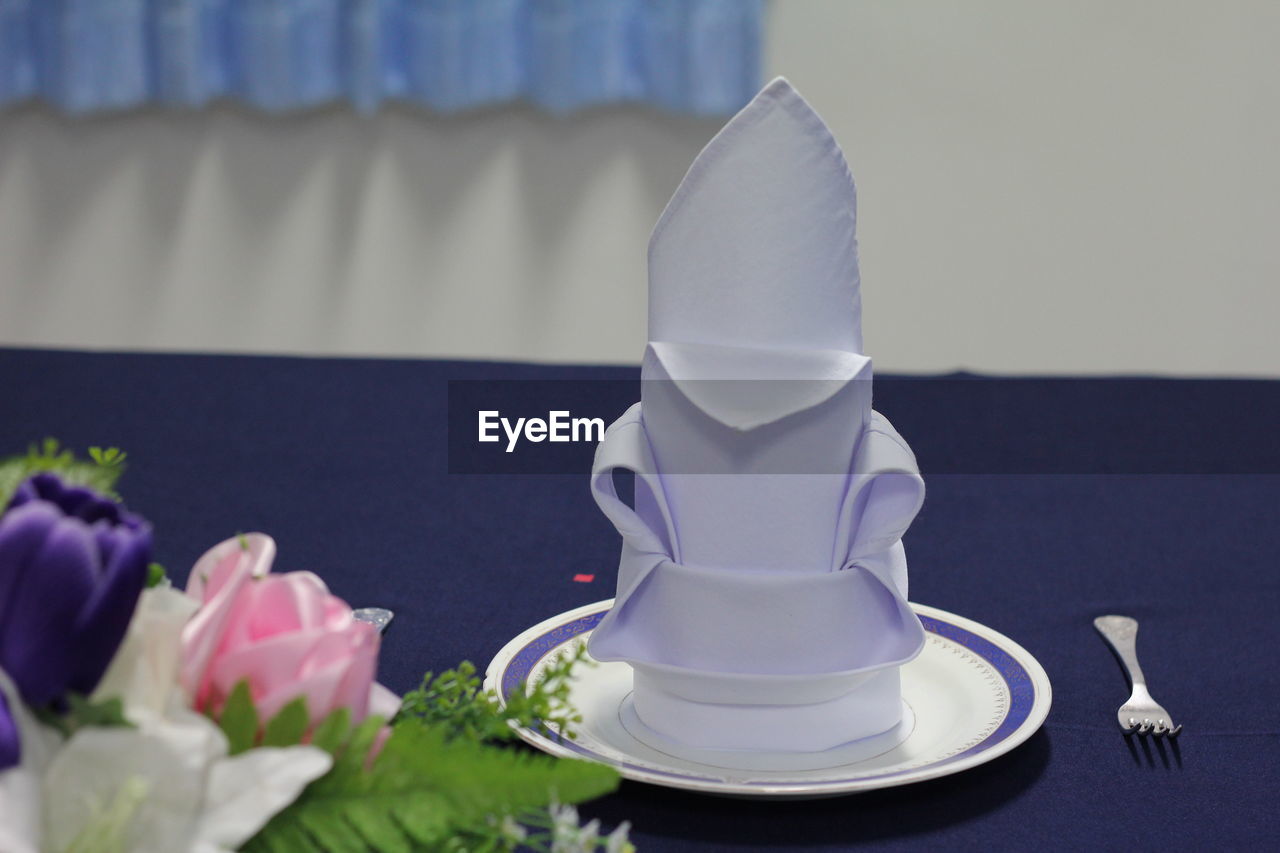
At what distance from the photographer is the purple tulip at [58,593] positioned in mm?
420

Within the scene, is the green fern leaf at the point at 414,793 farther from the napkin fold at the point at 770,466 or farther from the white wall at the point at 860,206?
the white wall at the point at 860,206

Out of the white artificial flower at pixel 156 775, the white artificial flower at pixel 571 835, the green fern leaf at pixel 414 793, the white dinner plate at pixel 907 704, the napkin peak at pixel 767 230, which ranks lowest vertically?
the white dinner plate at pixel 907 704

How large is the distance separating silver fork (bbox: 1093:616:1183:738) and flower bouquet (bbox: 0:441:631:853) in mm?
436

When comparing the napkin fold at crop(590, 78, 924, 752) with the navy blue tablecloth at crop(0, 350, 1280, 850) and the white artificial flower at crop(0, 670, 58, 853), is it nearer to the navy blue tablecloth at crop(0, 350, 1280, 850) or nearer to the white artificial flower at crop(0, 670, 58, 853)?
the navy blue tablecloth at crop(0, 350, 1280, 850)

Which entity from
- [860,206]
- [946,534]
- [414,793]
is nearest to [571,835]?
[414,793]

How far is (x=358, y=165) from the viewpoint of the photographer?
3.27 meters

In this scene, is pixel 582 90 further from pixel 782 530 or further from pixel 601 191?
pixel 782 530

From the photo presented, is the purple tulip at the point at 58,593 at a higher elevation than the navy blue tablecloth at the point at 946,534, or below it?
higher

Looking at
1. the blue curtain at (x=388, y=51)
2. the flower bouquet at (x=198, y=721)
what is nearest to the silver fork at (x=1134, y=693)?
the flower bouquet at (x=198, y=721)

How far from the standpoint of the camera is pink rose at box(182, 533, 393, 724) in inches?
18.8

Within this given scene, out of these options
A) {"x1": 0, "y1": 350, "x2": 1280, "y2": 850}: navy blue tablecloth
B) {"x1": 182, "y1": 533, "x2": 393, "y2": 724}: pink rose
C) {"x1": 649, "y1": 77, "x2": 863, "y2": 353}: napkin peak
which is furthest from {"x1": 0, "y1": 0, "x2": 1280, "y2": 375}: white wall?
{"x1": 182, "y1": 533, "x2": 393, "y2": 724}: pink rose

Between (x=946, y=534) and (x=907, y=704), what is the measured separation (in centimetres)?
42

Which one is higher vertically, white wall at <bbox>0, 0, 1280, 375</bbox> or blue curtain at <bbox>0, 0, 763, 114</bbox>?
blue curtain at <bbox>0, 0, 763, 114</bbox>

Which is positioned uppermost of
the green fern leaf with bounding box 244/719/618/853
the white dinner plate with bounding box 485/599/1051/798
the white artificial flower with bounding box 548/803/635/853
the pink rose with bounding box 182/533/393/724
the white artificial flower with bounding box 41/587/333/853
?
the pink rose with bounding box 182/533/393/724
